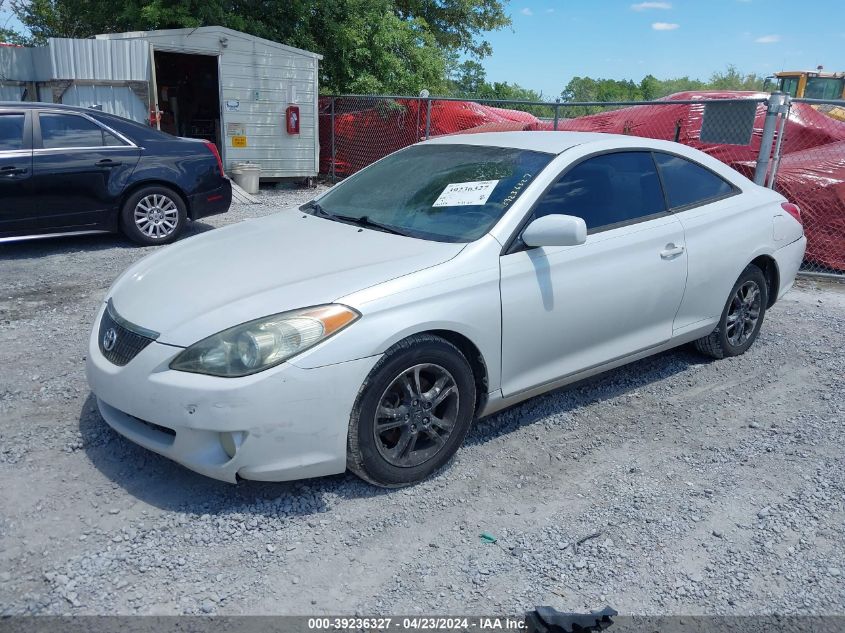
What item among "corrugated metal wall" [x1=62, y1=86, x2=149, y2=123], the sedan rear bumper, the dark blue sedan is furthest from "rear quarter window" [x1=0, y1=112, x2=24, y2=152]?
"corrugated metal wall" [x1=62, y1=86, x2=149, y2=123]

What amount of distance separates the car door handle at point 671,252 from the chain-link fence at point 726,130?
12.3 ft

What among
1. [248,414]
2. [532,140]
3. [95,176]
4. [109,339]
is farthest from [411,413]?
[95,176]

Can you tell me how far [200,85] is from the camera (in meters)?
15.3

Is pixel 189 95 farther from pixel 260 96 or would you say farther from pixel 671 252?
pixel 671 252

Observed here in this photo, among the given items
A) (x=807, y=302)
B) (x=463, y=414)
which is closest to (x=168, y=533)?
(x=463, y=414)

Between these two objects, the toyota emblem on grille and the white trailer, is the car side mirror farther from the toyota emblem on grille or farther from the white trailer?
the white trailer

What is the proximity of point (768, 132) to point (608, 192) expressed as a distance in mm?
4178

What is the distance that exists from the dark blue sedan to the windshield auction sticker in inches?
197

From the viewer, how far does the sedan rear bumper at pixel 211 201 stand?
8.28 m

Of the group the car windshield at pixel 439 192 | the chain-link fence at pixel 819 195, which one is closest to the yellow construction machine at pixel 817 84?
the chain-link fence at pixel 819 195

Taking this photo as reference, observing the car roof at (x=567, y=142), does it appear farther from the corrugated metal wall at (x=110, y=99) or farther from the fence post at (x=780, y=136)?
the corrugated metal wall at (x=110, y=99)

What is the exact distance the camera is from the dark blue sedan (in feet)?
23.4

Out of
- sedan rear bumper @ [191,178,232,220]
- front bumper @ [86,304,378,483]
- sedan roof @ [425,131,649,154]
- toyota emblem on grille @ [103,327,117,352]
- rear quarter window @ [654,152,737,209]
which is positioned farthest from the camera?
sedan rear bumper @ [191,178,232,220]

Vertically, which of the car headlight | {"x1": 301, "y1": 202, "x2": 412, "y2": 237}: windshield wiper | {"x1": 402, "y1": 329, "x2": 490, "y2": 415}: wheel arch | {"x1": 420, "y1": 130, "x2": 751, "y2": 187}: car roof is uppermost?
{"x1": 420, "y1": 130, "x2": 751, "y2": 187}: car roof
